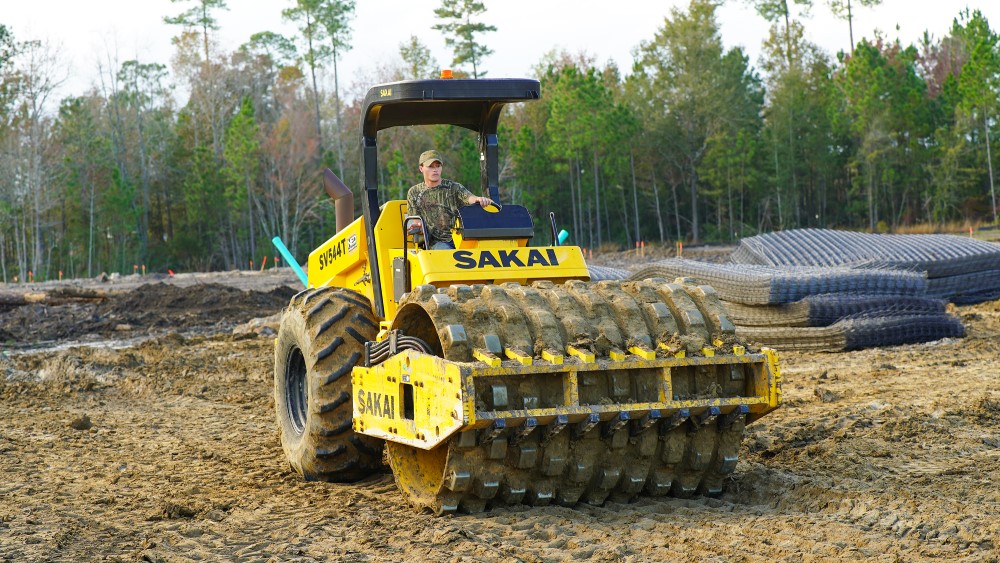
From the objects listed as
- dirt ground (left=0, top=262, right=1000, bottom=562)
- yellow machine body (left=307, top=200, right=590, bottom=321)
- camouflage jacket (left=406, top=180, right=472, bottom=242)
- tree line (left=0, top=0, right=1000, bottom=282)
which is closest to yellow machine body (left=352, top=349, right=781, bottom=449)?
dirt ground (left=0, top=262, right=1000, bottom=562)

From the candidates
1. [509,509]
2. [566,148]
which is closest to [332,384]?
[509,509]

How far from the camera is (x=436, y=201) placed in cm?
753

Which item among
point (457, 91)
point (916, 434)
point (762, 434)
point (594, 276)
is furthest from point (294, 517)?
point (594, 276)

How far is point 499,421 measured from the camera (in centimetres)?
559

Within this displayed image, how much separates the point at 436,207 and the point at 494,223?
0.54 metres

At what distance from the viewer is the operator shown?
24.5 ft

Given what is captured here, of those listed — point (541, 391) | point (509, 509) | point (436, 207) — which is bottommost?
point (509, 509)

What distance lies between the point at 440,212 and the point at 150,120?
6548 cm

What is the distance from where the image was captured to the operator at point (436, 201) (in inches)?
294

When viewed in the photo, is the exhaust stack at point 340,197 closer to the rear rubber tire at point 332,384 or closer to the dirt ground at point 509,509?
the rear rubber tire at point 332,384

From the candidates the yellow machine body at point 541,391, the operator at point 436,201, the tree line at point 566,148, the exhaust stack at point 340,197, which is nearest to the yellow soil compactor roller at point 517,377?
the yellow machine body at point 541,391

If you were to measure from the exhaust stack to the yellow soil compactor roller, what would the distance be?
1299 millimetres

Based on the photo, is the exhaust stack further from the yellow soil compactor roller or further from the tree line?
the tree line

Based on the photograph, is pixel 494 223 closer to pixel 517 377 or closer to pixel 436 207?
pixel 436 207
